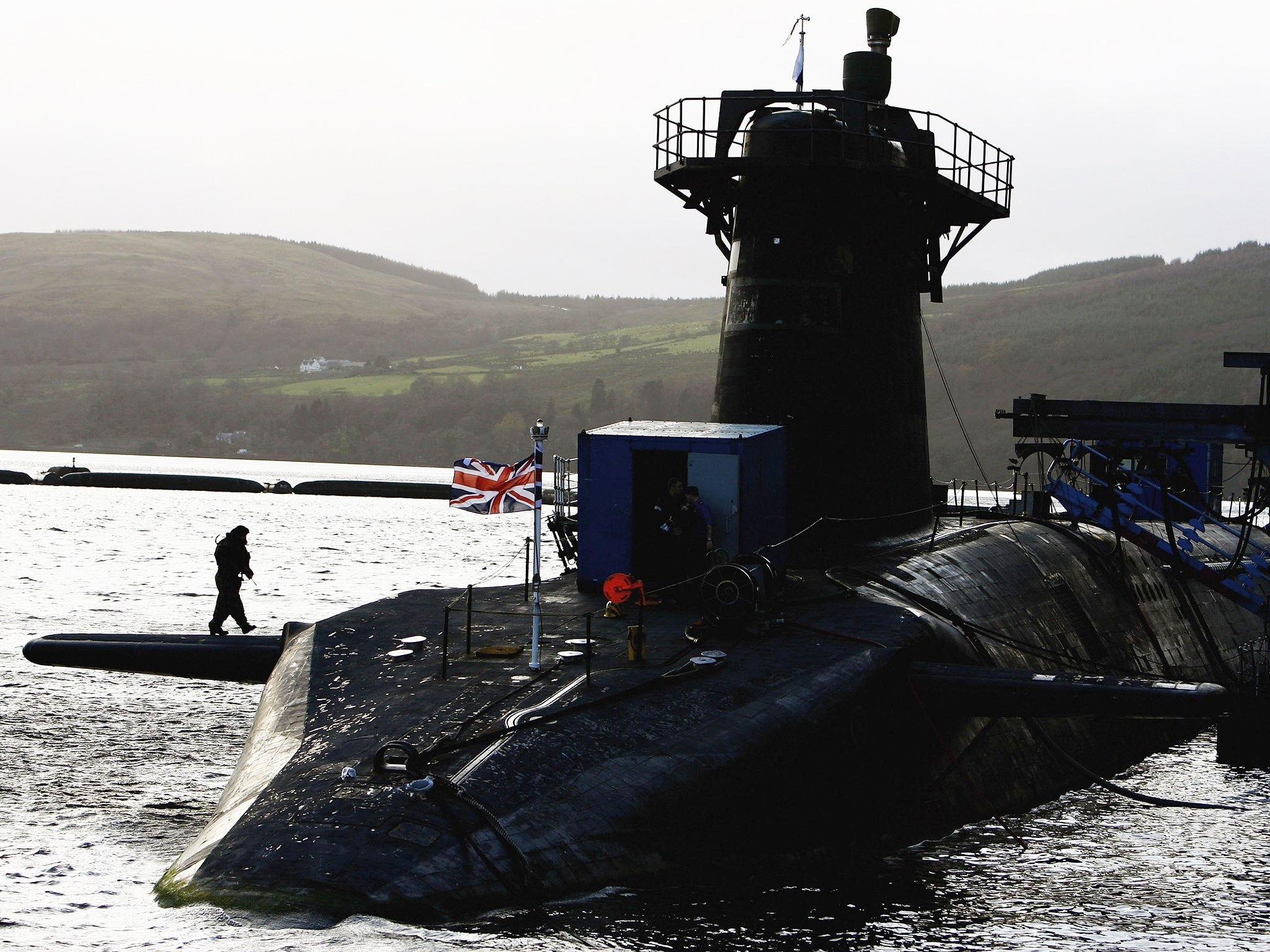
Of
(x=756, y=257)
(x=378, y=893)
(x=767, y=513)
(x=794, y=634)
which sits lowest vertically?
(x=378, y=893)

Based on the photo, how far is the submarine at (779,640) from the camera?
38.1 feet

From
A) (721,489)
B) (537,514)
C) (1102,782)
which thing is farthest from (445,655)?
(1102,782)

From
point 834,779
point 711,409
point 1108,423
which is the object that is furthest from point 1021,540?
point 834,779

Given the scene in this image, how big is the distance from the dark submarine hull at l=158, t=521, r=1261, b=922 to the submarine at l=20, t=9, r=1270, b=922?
3 centimetres

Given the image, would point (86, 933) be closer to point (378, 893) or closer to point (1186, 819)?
point (378, 893)

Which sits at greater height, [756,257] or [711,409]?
[756,257]

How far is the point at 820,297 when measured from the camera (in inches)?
855

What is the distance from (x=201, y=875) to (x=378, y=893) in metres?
1.64

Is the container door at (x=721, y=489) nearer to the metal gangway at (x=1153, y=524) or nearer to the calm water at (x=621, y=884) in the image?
the calm water at (x=621, y=884)

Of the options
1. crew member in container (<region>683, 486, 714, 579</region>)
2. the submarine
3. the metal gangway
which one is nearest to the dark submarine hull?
the submarine

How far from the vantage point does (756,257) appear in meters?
22.0

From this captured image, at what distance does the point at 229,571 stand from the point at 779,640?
47.0 ft

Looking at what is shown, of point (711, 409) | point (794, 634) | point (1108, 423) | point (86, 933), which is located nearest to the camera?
point (86, 933)

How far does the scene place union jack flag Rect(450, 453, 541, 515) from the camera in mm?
15625
